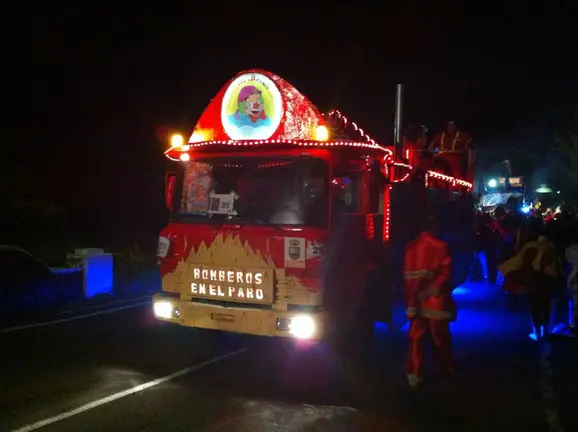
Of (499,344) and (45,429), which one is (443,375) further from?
(45,429)

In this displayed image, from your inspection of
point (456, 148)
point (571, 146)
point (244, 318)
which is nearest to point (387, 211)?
point (244, 318)

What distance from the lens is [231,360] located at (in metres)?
8.07

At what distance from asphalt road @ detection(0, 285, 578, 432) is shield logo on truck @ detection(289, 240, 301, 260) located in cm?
139

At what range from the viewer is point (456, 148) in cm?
1311

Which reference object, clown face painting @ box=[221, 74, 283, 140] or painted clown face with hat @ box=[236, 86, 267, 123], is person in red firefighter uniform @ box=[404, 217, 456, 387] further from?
painted clown face with hat @ box=[236, 86, 267, 123]

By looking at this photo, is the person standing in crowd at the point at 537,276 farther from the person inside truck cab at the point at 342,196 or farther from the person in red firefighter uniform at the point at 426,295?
the person inside truck cab at the point at 342,196

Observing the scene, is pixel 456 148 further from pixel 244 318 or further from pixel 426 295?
pixel 244 318

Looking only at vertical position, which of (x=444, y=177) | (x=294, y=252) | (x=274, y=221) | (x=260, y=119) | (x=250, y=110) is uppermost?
(x=250, y=110)

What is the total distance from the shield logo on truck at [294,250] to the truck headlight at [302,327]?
0.63m

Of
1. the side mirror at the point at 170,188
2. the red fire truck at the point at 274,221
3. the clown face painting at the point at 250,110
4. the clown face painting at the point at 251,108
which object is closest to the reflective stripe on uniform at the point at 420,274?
the red fire truck at the point at 274,221

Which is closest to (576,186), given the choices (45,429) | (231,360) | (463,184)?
(463,184)

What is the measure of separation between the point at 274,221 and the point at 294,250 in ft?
1.36

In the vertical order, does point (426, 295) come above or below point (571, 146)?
below

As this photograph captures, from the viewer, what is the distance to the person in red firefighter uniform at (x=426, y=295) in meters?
7.04
